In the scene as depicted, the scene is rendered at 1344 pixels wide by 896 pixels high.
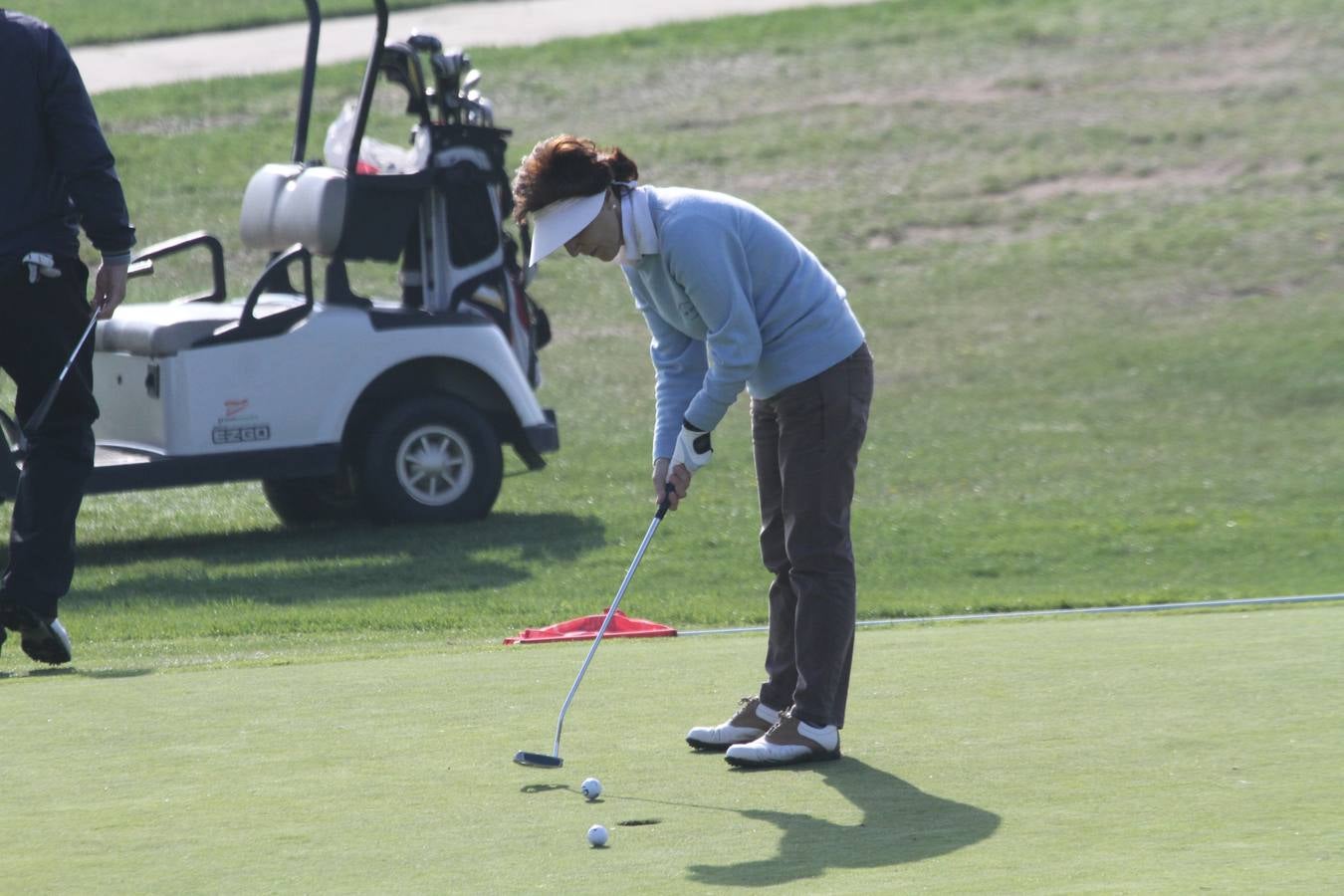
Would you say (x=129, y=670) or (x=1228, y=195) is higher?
(x=1228, y=195)

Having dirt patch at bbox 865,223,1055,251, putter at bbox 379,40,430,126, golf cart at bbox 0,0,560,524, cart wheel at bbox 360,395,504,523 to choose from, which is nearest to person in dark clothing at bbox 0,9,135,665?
golf cart at bbox 0,0,560,524

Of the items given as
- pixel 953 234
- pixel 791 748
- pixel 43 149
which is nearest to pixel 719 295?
pixel 791 748

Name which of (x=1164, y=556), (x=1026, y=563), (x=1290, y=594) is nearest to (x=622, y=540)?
(x=1026, y=563)

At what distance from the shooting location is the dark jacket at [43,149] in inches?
267

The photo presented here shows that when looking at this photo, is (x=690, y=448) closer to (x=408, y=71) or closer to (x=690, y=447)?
(x=690, y=447)

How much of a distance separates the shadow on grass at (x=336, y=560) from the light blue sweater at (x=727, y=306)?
5114 millimetres

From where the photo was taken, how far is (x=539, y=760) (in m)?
5.05

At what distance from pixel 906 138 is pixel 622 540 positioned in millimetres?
12430

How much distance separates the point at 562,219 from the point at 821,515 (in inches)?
39.9

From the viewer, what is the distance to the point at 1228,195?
70.2 feet

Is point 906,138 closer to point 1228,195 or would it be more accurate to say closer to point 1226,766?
point 1228,195

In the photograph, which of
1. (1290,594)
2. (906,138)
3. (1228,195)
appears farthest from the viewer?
(906,138)

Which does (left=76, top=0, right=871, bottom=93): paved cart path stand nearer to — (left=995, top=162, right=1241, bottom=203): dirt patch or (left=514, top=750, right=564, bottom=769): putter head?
(left=995, top=162, right=1241, bottom=203): dirt patch

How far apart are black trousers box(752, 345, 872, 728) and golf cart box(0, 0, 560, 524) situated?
6.11m
